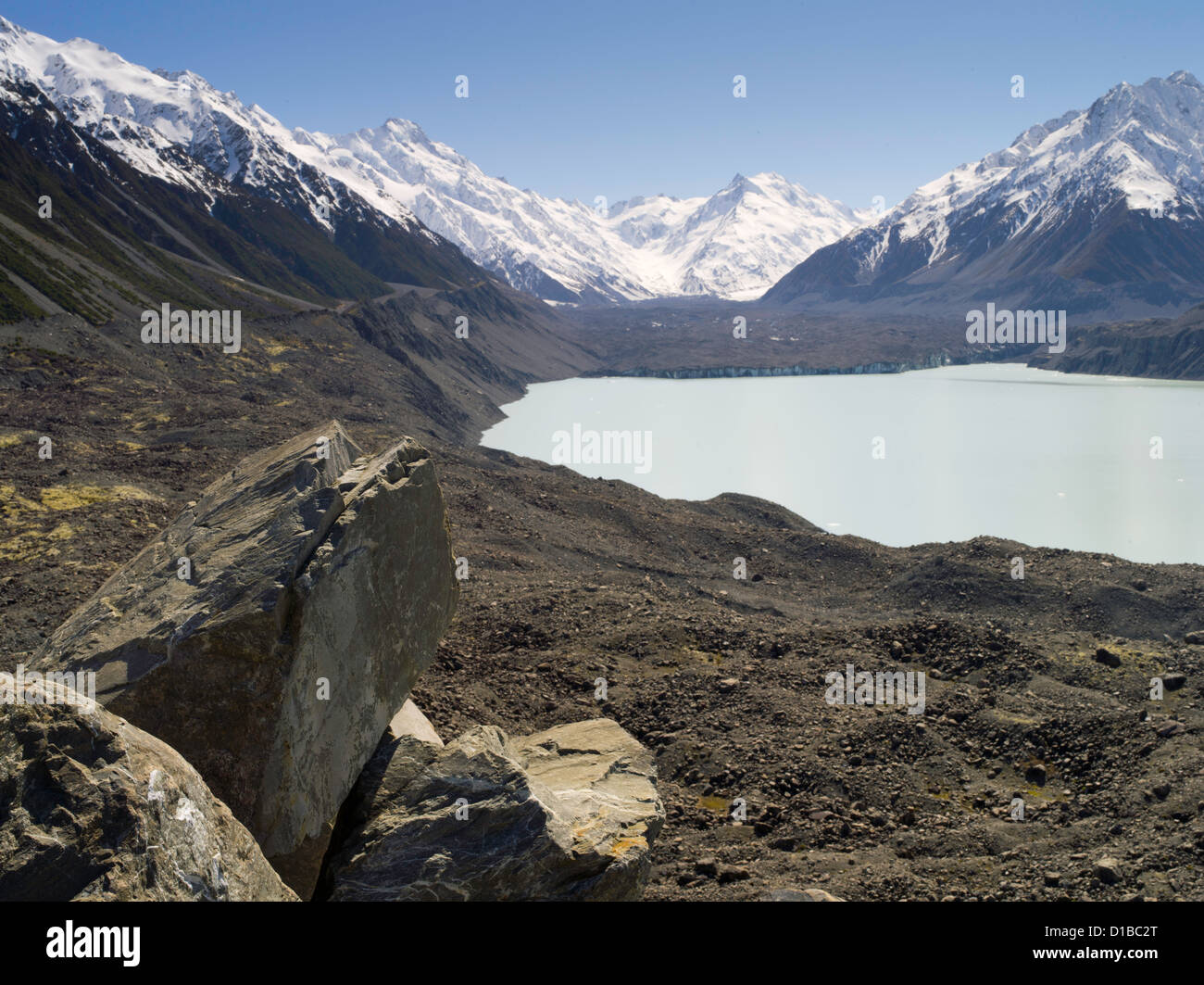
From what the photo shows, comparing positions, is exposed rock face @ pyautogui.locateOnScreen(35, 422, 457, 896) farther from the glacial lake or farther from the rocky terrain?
the glacial lake

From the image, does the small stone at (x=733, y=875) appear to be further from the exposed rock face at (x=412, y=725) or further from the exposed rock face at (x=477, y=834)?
the exposed rock face at (x=412, y=725)

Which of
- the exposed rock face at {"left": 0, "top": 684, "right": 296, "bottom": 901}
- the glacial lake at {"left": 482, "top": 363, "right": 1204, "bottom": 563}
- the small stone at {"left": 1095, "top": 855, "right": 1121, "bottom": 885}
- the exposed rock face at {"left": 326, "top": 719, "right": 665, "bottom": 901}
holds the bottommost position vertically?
the small stone at {"left": 1095, "top": 855, "right": 1121, "bottom": 885}

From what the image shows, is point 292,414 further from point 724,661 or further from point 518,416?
point 518,416

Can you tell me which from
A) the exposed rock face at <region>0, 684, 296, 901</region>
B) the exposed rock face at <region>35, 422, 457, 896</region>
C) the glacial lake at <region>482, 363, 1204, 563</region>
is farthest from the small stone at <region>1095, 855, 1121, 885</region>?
the glacial lake at <region>482, 363, 1204, 563</region>

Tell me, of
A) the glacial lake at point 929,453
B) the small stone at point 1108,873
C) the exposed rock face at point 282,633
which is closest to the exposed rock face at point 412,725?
the exposed rock face at point 282,633

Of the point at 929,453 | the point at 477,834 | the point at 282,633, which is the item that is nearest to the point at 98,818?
the point at 282,633
